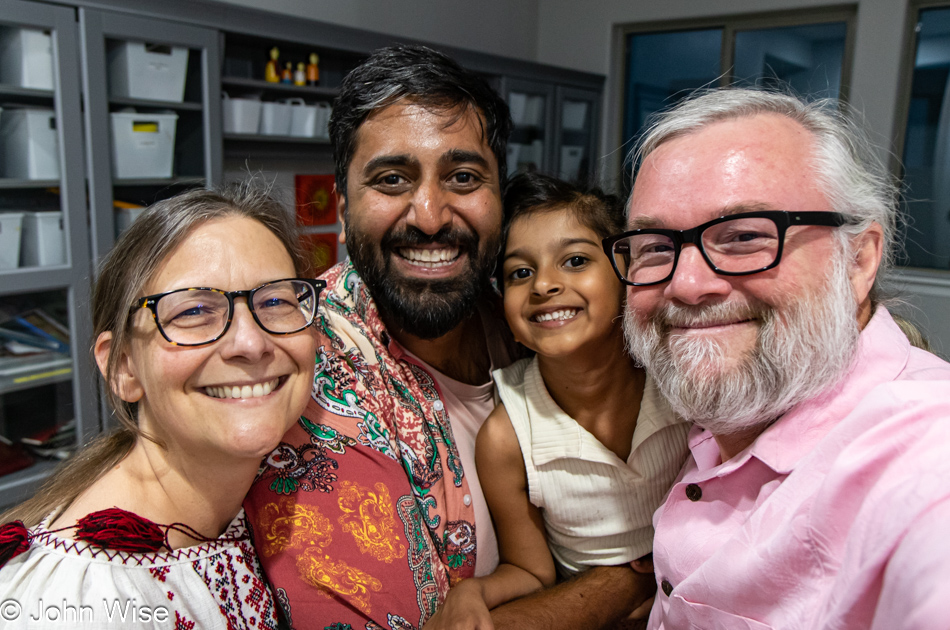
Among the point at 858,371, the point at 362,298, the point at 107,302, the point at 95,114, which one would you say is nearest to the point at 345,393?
the point at 362,298

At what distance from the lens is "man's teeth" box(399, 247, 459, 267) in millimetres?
1530

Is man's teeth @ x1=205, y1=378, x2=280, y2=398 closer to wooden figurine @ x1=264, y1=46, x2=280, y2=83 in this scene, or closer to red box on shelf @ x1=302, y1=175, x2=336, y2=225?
wooden figurine @ x1=264, y1=46, x2=280, y2=83

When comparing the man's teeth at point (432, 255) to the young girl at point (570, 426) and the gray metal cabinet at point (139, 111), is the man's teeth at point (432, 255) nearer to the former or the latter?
the young girl at point (570, 426)

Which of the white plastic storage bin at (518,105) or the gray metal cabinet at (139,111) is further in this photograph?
the white plastic storage bin at (518,105)

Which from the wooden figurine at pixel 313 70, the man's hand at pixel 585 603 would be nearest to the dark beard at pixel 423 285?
the man's hand at pixel 585 603

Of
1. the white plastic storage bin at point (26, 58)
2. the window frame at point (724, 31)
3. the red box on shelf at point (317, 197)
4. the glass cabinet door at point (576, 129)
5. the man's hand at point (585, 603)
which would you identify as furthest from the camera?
the glass cabinet door at point (576, 129)

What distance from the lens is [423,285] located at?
150cm

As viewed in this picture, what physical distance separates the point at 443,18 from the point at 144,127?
9.73 feet

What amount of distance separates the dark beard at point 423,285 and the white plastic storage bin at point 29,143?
6.19 ft

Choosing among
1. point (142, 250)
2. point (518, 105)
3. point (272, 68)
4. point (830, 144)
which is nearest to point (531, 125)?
point (518, 105)

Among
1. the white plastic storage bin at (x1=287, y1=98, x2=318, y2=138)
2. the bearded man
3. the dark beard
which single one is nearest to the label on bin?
the white plastic storage bin at (x1=287, y1=98, x2=318, y2=138)

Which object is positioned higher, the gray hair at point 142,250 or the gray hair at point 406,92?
the gray hair at point 406,92

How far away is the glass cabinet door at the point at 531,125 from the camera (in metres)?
4.93

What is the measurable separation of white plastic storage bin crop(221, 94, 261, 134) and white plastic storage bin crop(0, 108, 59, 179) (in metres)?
0.84
